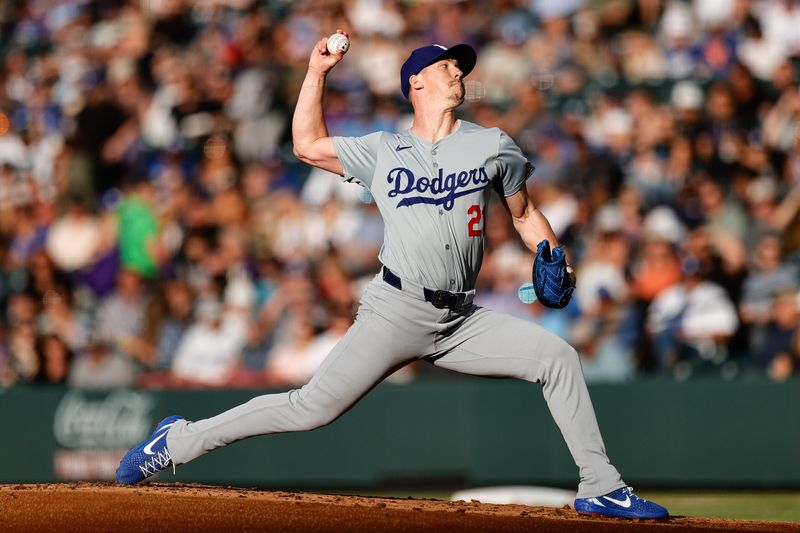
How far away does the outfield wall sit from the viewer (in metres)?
11.5

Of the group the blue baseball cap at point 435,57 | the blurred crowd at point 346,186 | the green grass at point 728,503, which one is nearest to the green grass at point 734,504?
the green grass at point 728,503

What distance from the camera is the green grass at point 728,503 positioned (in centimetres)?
963

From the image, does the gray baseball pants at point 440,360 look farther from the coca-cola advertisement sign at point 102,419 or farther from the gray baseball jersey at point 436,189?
the coca-cola advertisement sign at point 102,419

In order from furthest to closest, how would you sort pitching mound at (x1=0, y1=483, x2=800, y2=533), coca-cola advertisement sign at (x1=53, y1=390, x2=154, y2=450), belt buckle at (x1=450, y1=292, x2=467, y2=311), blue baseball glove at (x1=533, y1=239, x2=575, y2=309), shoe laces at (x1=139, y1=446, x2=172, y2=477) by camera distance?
1. coca-cola advertisement sign at (x1=53, y1=390, x2=154, y2=450)
2. shoe laces at (x1=139, y1=446, x2=172, y2=477)
3. blue baseball glove at (x1=533, y1=239, x2=575, y2=309)
4. belt buckle at (x1=450, y1=292, x2=467, y2=311)
5. pitching mound at (x1=0, y1=483, x2=800, y2=533)

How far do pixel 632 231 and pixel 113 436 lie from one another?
5132mm

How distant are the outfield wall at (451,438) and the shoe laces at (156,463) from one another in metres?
5.37

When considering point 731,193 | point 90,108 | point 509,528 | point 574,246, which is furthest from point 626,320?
point 90,108

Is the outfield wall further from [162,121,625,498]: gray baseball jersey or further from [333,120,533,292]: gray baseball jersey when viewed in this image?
[333,120,533,292]: gray baseball jersey

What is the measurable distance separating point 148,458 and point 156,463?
0.05 m

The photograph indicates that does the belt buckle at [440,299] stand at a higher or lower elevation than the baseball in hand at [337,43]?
lower

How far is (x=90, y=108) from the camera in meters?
14.8

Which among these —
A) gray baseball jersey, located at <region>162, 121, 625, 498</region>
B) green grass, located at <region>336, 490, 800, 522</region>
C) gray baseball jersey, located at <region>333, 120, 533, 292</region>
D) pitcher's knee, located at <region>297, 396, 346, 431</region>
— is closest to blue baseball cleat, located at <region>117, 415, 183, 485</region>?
gray baseball jersey, located at <region>162, 121, 625, 498</region>

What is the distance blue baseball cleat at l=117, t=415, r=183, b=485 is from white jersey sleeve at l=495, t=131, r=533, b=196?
195 cm

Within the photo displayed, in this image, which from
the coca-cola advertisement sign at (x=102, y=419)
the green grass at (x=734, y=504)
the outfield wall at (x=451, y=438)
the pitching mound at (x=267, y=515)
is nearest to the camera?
the pitching mound at (x=267, y=515)
